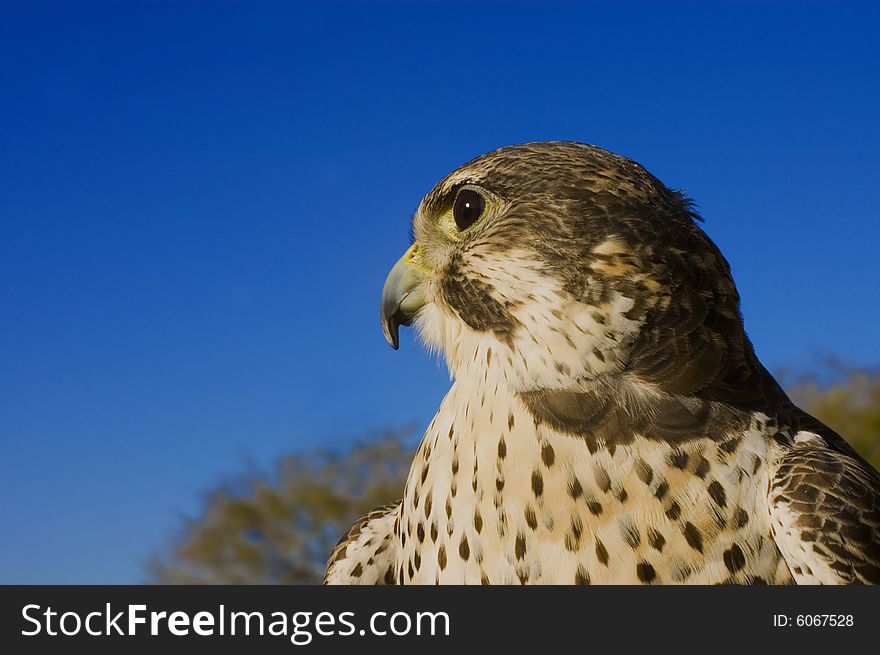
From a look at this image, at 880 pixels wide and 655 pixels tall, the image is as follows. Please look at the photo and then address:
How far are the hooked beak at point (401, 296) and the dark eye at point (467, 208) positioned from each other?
0.30 metres

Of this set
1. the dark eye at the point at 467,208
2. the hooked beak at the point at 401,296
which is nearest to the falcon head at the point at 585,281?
the dark eye at the point at 467,208

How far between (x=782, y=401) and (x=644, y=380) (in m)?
0.66

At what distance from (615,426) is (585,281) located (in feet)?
1.68

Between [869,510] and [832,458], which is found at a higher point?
[832,458]

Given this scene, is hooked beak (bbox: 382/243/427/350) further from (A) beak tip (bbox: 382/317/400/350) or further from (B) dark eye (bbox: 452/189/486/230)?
(B) dark eye (bbox: 452/189/486/230)

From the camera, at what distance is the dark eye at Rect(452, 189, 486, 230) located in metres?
3.55

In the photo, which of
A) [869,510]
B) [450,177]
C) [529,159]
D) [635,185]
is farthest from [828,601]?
[450,177]

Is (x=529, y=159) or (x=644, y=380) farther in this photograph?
(x=529, y=159)

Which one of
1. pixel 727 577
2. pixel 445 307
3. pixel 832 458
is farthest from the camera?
pixel 445 307

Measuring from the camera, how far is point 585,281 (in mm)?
3076

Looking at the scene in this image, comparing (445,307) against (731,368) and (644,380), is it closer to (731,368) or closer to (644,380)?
(644,380)

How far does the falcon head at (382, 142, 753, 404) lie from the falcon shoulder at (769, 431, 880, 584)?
0.40 m

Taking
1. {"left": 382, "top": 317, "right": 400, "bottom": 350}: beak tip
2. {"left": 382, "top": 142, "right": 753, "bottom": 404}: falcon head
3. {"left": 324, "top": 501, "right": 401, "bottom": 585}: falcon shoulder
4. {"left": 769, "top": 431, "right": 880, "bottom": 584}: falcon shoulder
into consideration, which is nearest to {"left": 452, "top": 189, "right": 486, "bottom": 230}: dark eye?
{"left": 382, "top": 142, "right": 753, "bottom": 404}: falcon head

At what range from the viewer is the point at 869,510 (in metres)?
2.98
